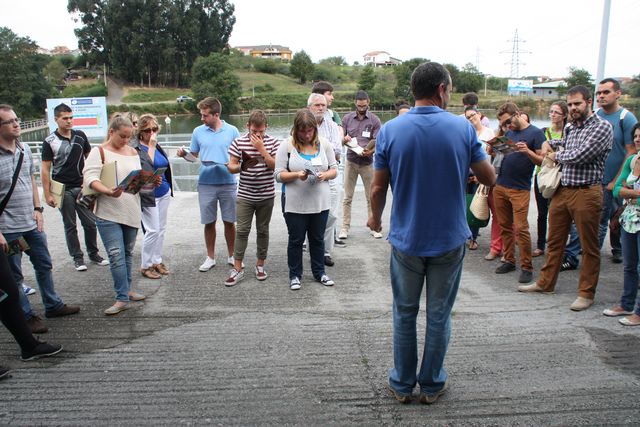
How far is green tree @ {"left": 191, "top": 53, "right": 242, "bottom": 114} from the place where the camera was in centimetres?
6669

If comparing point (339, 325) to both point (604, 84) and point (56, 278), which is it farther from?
point (604, 84)

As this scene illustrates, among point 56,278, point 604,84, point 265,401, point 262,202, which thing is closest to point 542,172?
point 604,84

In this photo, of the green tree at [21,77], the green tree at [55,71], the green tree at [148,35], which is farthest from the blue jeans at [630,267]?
the green tree at [55,71]

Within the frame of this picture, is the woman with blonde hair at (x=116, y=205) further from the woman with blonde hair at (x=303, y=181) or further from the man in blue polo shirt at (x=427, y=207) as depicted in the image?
the man in blue polo shirt at (x=427, y=207)

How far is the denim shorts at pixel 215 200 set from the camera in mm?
5398

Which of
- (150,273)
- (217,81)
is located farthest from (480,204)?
(217,81)

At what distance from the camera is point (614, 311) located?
411 centimetres

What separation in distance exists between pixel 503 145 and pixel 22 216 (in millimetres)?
4416

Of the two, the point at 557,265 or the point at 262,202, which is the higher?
the point at 262,202

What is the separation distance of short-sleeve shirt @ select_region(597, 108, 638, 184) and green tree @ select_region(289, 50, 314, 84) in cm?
9723

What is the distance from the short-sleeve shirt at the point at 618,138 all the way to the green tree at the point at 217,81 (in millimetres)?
62009

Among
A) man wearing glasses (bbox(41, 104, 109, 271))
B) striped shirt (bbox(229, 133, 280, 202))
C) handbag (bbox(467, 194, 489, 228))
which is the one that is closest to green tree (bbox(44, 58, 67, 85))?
man wearing glasses (bbox(41, 104, 109, 271))

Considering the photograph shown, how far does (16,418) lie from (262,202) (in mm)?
2915

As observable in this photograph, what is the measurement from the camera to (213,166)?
535cm
